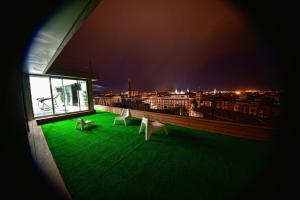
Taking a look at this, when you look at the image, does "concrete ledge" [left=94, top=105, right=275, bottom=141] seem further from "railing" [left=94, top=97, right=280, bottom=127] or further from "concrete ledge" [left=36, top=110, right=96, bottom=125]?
"concrete ledge" [left=36, top=110, right=96, bottom=125]

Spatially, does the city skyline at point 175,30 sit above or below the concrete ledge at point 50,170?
above

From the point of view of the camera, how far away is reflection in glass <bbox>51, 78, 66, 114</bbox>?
21.8ft

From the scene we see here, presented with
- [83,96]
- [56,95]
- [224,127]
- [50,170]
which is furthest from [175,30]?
[50,170]

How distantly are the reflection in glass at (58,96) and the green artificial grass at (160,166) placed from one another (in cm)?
459

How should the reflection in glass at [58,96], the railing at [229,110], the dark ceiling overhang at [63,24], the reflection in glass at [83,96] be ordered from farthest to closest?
the reflection in glass at [83,96] → the reflection in glass at [58,96] → the railing at [229,110] → the dark ceiling overhang at [63,24]

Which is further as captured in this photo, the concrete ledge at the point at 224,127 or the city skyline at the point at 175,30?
the concrete ledge at the point at 224,127

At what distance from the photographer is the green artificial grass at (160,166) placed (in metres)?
1.59

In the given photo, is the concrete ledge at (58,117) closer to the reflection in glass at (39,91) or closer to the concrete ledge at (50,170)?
the reflection in glass at (39,91)

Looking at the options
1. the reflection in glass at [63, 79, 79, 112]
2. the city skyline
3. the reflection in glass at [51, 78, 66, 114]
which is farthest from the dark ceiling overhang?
the reflection in glass at [63, 79, 79, 112]

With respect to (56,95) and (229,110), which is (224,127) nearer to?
(229,110)

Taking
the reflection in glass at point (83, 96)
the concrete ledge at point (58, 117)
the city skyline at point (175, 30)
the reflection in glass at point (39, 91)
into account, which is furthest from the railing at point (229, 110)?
the reflection in glass at point (39, 91)

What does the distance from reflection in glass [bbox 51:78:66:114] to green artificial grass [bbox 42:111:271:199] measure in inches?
181

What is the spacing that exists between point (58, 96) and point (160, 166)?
8.39 meters

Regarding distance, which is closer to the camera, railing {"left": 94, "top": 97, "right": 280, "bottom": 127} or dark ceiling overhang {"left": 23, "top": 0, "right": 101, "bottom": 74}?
dark ceiling overhang {"left": 23, "top": 0, "right": 101, "bottom": 74}
